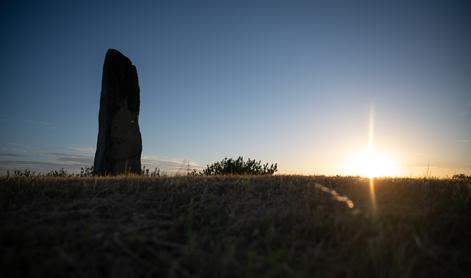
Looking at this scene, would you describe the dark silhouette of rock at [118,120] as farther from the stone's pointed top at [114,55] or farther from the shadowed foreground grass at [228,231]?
the shadowed foreground grass at [228,231]

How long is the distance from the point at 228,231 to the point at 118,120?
26.9ft

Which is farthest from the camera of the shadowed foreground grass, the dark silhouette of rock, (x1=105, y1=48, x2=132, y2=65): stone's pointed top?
(x1=105, y1=48, x2=132, y2=65): stone's pointed top

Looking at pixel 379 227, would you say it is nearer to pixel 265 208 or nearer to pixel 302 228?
pixel 302 228

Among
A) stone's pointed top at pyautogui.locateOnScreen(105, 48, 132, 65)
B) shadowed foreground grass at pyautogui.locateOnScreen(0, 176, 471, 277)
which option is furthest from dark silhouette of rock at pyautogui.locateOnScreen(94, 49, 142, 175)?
shadowed foreground grass at pyautogui.locateOnScreen(0, 176, 471, 277)

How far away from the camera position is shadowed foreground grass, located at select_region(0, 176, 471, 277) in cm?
251

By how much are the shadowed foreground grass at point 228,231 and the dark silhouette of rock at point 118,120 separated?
493 cm

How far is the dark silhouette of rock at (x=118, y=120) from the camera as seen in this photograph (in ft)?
32.9

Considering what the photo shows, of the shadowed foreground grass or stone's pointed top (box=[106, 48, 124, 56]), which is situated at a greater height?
stone's pointed top (box=[106, 48, 124, 56])

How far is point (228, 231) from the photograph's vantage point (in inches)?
132

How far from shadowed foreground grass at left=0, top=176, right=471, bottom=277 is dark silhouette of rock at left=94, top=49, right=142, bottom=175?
16.2 ft

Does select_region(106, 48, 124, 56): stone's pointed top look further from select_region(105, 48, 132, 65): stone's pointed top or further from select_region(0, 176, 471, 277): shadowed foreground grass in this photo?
select_region(0, 176, 471, 277): shadowed foreground grass

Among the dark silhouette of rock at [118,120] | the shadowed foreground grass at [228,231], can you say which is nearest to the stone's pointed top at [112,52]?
the dark silhouette of rock at [118,120]

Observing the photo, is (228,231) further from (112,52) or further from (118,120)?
(112,52)

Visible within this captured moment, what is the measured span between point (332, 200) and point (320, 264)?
179 cm
